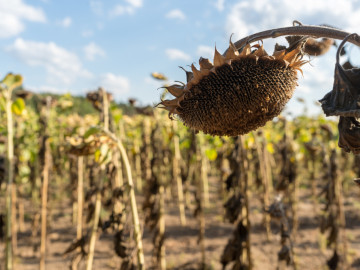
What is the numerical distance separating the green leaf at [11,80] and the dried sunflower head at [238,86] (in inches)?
103

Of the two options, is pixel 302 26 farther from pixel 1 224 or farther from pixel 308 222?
pixel 308 222

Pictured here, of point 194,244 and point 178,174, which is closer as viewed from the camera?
point 194,244

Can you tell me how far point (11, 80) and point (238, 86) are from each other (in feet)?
9.43

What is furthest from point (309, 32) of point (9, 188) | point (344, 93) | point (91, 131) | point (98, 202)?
point (9, 188)

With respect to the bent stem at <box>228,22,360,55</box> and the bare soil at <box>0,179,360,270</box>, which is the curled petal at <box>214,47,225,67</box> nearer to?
the bent stem at <box>228,22,360,55</box>

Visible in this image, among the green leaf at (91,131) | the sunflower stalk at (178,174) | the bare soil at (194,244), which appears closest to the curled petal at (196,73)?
the green leaf at (91,131)

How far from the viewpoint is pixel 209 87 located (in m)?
1.21

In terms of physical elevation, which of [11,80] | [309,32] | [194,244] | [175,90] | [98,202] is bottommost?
[194,244]

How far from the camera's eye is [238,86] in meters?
1.18

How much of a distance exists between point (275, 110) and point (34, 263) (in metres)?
6.15

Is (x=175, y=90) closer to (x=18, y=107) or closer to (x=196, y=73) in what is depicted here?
(x=196, y=73)

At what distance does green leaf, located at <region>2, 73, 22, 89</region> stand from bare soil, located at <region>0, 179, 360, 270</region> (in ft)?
8.63

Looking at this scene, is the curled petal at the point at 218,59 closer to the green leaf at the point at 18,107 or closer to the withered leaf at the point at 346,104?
the withered leaf at the point at 346,104

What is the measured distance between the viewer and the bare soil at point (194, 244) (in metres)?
5.77
